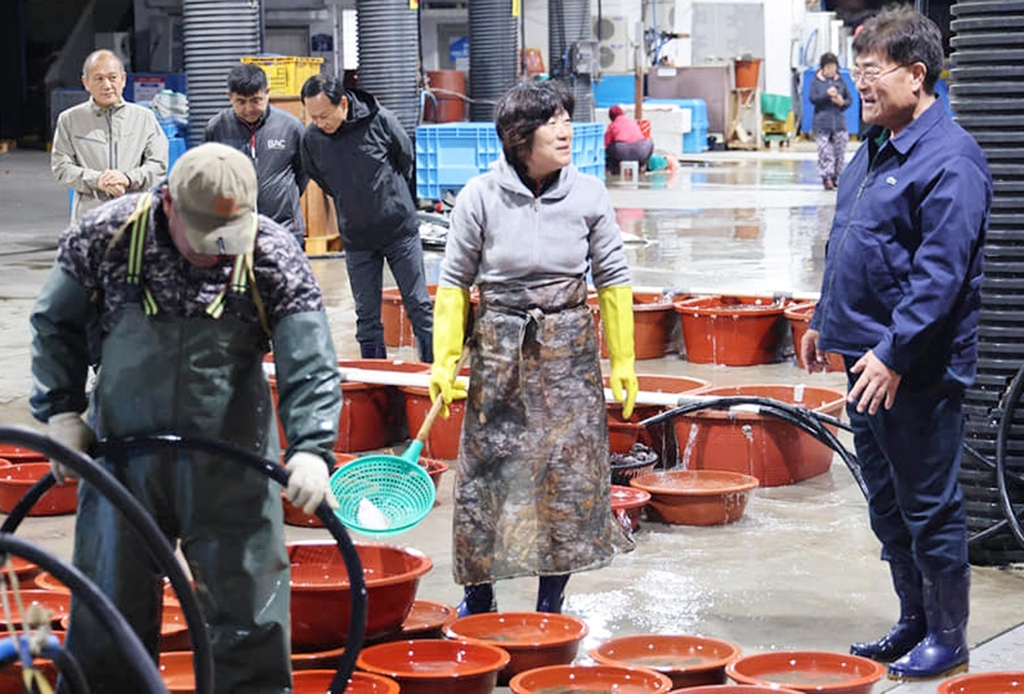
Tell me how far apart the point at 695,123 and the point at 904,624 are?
83.9 feet

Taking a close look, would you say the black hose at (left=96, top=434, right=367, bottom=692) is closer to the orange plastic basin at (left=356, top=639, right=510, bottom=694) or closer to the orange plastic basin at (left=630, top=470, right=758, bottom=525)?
the orange plastic basin at (left=356, top=639, right=510, bottom=694)

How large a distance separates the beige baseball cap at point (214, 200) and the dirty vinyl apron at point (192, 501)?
0.15 metres

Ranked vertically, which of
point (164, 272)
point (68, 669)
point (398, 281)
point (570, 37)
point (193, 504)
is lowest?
point (68, 669)

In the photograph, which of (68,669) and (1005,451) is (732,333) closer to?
(1005,451)

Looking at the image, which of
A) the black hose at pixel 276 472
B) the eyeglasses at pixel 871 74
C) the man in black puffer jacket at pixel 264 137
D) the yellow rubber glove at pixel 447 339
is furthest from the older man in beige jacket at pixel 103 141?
the black hose at pixel 276 472

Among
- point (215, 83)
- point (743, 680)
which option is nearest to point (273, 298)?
point (743, 680)

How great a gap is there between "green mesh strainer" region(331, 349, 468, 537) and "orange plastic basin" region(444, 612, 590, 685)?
1.57 feet

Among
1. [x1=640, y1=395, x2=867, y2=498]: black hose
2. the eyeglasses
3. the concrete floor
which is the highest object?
the eyeglasses

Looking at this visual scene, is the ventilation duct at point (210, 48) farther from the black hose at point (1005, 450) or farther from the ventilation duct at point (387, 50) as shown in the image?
the black hose at point (1005, 450)

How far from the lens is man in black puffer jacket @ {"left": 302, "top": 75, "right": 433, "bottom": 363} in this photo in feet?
27.9

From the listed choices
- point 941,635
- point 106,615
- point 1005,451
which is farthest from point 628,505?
point 106,615

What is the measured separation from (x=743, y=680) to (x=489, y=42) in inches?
631

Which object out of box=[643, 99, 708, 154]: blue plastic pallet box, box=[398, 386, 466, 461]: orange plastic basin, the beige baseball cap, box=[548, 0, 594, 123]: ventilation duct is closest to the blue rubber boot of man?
box=[398, 386, 466, 461]: orange plastic basin

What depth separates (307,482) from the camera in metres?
3.42
